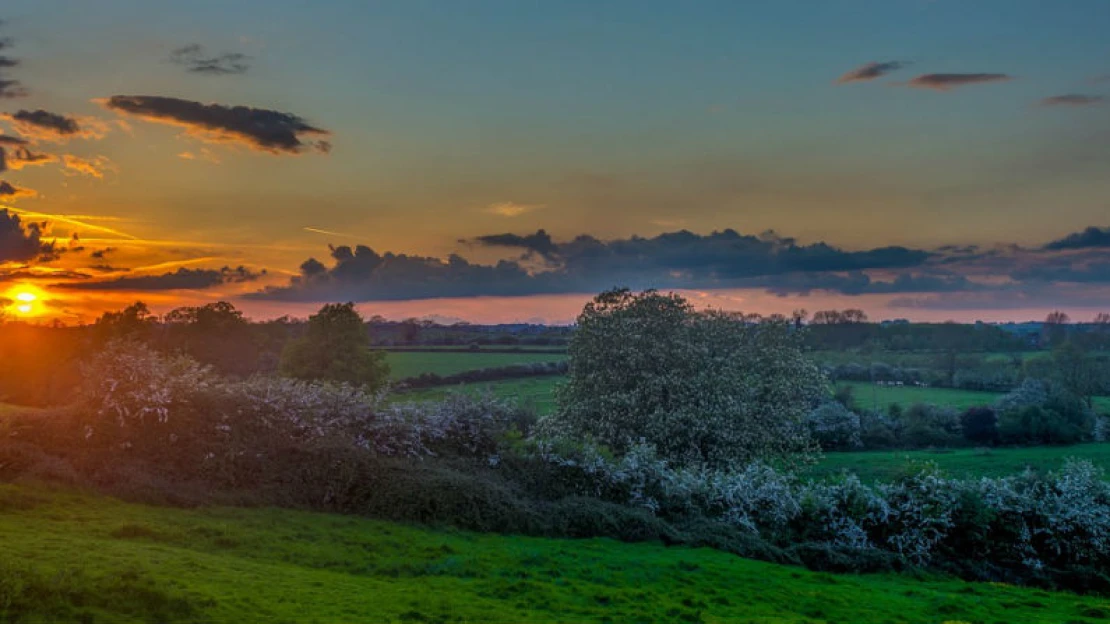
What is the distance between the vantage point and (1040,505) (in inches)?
866

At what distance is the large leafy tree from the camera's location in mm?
33031

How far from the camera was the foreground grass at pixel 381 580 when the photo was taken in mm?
9258

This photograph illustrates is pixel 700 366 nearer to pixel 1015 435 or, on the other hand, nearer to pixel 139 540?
pixel 139 540

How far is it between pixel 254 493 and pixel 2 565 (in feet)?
28.3

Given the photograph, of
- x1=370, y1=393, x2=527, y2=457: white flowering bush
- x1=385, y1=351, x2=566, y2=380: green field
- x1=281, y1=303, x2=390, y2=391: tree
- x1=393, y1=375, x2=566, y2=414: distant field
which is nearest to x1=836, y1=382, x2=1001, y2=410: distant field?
x1=393, y1=375, x2=566, y2=414: distant field

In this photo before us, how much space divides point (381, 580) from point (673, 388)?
23.1 metres

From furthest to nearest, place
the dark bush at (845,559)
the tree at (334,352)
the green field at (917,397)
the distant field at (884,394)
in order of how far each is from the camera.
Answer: the green field at (917,397)
the distant field at (884,394)
the tree at (334,352)
the dark bush at (845,559)

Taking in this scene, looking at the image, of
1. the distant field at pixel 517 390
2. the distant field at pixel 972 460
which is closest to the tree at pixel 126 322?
the distant field at pixel 517 390

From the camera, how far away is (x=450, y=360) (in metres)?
82.8

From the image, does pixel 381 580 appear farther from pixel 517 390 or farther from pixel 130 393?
pixel 517 390

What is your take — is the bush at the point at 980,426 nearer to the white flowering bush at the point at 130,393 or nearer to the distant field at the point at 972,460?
the distant field at the point at 972,460

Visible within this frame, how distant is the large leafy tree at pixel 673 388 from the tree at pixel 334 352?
67.3ft

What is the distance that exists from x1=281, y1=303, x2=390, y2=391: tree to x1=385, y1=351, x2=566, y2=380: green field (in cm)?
1359

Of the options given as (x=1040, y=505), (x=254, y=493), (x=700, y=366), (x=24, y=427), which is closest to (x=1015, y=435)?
(x=700, y=366)
